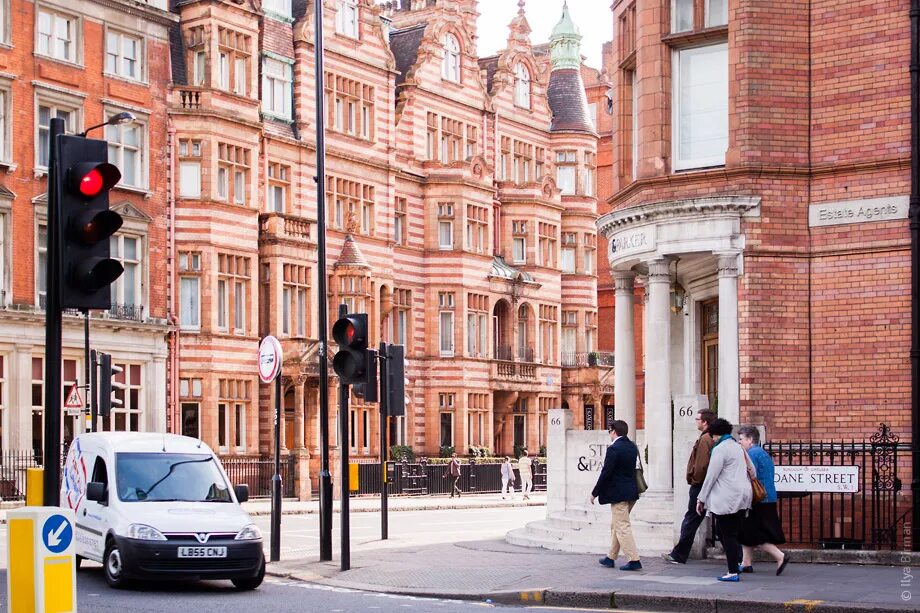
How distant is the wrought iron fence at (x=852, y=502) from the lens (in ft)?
63.7

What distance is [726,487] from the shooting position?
1711cm

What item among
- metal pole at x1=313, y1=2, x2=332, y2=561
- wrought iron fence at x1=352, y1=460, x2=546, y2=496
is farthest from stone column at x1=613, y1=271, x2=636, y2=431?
wrought iron fence at x1=352, y1=460, x2=546, y2=496

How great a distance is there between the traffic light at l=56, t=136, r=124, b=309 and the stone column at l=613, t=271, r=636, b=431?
15427 mm

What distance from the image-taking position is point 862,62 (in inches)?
854

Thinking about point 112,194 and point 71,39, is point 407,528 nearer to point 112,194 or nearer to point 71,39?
point 112,194

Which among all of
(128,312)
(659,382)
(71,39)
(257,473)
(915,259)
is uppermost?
(71,39)

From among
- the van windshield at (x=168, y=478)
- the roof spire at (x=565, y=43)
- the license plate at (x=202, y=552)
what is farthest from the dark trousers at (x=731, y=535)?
the roof spire at (x=565, y=43)

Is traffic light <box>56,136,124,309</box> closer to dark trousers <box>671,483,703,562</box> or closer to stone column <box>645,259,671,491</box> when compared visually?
dark trousers <box>671,483,703,562</box>

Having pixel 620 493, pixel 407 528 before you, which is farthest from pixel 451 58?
pixel 620 493

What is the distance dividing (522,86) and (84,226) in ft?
177

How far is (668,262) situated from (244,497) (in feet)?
26.0

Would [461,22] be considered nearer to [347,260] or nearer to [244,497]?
[347,260]

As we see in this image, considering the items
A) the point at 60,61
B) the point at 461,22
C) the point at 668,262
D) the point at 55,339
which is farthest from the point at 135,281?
the point at 55,339

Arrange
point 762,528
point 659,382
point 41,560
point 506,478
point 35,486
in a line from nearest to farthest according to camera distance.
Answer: point 41,560 → point 35,486 → point 762,528 → point 659,382 → point 506,478
